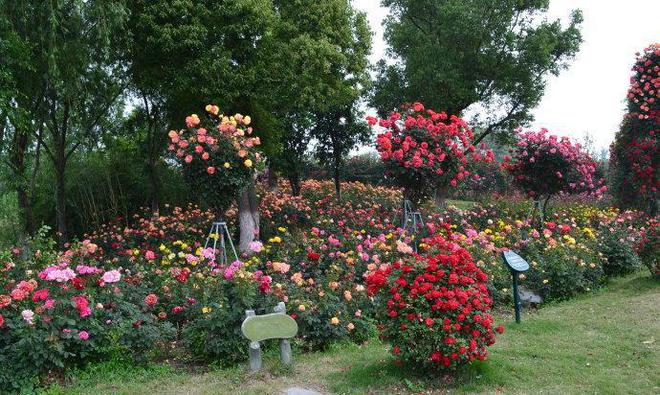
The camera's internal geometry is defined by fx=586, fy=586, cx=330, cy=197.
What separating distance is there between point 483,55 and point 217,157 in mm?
12361

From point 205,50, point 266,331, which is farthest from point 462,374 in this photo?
point 205,50

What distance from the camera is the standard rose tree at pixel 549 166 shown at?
1210 cm

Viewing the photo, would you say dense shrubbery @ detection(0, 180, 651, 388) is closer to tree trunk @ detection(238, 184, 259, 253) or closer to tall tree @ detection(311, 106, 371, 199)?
tree trunk @ detection(238, 184, 259, 253)

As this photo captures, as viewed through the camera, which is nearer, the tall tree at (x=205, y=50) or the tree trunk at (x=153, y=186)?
the tall tree at (x=205, y=50)

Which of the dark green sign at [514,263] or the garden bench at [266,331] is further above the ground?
the dark green sign at [514,263]

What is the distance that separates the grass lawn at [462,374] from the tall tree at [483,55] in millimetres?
12645

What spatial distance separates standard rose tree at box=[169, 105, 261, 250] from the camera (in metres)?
7.69

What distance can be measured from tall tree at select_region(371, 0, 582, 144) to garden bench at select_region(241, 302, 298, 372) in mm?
13585

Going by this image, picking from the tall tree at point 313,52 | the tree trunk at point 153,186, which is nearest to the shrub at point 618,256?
the tall tree at point 313,52

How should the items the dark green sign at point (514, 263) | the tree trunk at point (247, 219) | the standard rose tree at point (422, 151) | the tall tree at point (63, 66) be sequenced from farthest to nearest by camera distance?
the tree trunk at point (247, 219)
the tall tree at point (63, 66)
the standard rose tree at point (422, 151)
the dark green sign at point (514, 263)

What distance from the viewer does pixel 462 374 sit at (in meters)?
4.59

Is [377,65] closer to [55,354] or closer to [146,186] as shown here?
[146,186]

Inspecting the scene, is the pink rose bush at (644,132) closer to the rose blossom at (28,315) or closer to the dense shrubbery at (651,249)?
the dense shrubbery at (651,249)

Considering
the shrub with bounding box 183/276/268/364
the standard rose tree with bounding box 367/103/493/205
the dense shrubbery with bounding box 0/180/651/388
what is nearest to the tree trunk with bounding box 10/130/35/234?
the dense shrubbery with bounding box 0/180/651/388
